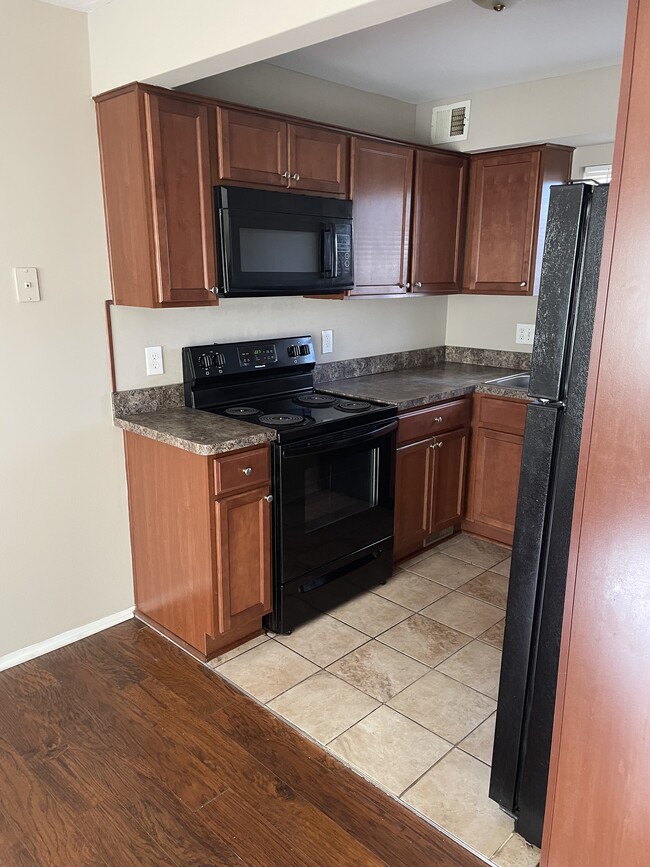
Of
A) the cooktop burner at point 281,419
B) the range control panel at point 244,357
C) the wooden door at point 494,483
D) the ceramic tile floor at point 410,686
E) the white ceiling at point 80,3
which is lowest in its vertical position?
the ceramic tile floor at point 410,686

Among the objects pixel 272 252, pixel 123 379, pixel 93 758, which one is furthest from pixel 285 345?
pixel 93 758

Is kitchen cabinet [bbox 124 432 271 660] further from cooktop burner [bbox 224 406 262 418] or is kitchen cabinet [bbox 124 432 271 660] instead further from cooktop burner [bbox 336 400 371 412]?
cooktop burner [bbox 336 400 371 412]

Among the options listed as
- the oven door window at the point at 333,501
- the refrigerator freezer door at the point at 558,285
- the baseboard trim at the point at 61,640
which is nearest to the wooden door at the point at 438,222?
the oven door window at the point at 333,501

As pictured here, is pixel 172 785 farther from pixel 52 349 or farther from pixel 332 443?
pixel 52 349

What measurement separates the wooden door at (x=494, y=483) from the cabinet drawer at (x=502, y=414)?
0.03 meters

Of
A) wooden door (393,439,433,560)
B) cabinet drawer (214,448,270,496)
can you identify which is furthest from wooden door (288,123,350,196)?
wooden door (393,439,433,560)

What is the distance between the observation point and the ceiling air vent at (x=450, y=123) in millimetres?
3541

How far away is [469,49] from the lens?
9.29 feet

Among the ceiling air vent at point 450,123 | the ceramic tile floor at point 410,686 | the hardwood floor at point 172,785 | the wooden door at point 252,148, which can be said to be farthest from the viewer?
the ceiling air vent at point 450,123

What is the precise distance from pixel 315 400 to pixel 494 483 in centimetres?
119

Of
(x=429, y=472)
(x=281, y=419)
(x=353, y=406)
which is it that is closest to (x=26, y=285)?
(x=281, y=419)

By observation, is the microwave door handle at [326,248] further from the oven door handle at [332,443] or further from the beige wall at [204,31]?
the beige wall at [204,31]

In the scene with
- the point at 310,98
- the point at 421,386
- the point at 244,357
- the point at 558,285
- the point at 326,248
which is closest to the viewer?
the point at 558,285

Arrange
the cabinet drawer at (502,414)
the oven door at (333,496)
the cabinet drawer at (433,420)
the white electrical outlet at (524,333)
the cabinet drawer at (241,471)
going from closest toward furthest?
the cabinet drawer at (241,471) < the oven door at (333,496) < the cabinet drawer at (433,420) < the cabinet drawer at (502,414) < the white electrical outlet at (524,333)
